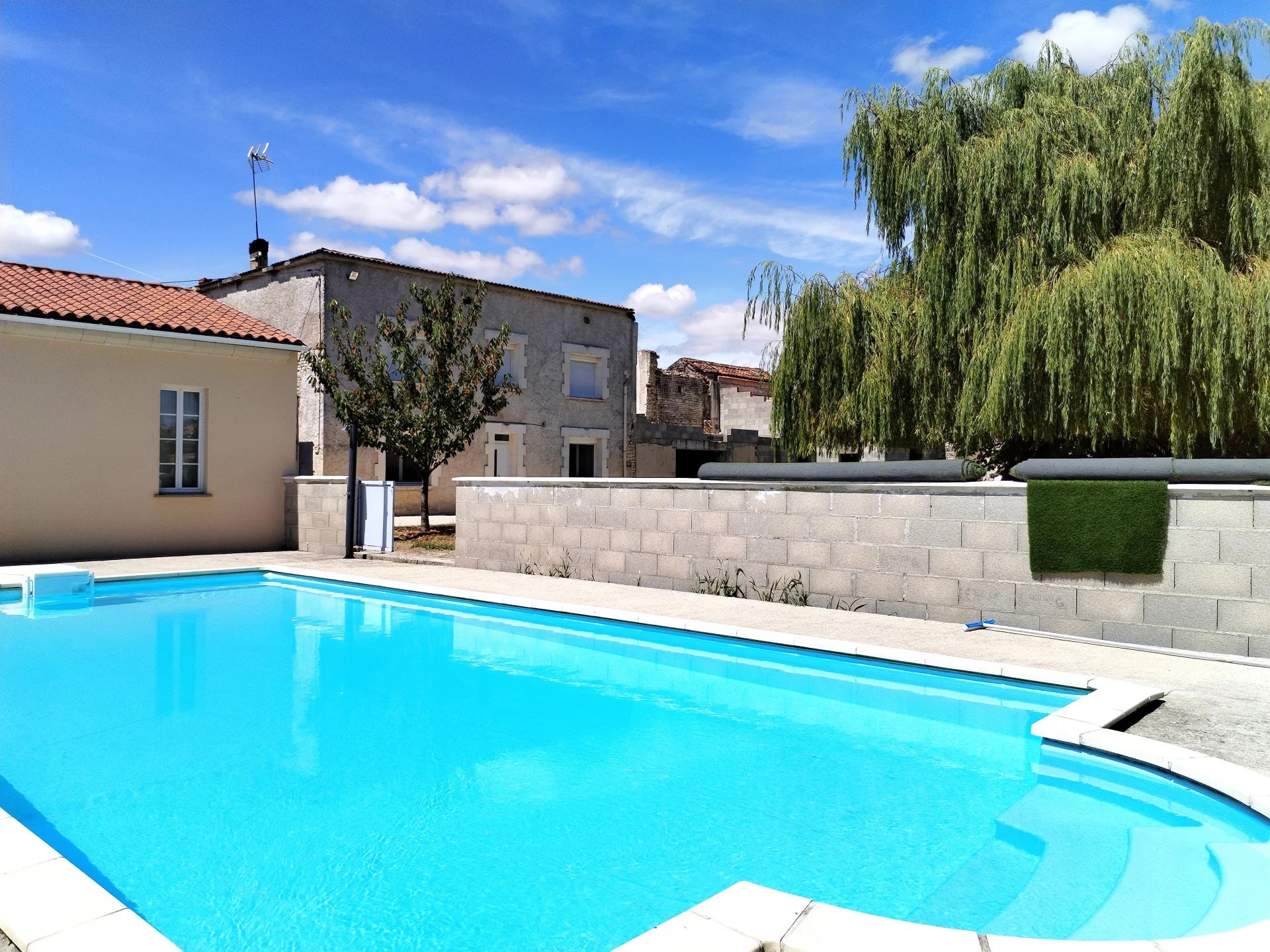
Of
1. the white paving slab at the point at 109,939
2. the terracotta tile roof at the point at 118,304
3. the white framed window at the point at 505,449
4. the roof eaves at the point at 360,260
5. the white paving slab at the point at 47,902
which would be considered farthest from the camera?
the white framed window at the point at 505,449

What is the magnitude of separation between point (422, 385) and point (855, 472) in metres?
10.5

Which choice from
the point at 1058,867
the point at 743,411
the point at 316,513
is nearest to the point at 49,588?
the point at 316,513

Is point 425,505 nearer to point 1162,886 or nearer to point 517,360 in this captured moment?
point 517,360

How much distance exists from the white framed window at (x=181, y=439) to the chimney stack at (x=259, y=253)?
8750 millimetres

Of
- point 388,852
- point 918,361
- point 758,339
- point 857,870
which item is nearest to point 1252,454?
point 918,361

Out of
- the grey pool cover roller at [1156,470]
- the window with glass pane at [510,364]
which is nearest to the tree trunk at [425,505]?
the window with glass pane at [510,364]

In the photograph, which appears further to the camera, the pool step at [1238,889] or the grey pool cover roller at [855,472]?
the grey pool cover roller at [855,472]

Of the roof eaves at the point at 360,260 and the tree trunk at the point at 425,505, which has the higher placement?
the roof eaves at the point at 360,260

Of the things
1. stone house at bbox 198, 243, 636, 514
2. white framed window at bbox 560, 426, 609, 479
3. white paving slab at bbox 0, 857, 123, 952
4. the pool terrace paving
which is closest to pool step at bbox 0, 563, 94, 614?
the pool terrace paving

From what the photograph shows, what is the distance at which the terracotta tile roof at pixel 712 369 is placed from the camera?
3241 centimetres

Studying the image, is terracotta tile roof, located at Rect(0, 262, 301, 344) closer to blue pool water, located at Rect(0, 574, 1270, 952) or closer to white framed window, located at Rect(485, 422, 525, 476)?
white framed window, located at Rect(485, 422, 525, 476)

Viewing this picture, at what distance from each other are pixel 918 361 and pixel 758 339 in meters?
2.66

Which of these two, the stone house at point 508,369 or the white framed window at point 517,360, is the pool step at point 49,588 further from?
the white framed window at point 517,360

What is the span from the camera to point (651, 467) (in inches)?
1106
